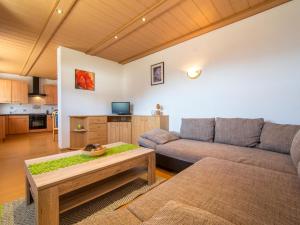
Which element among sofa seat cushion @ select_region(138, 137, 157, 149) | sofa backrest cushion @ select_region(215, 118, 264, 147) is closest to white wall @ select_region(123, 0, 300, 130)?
sofa backrest cushion @ select_region(215, 118, 264, 147)

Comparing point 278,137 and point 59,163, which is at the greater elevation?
point 278,137

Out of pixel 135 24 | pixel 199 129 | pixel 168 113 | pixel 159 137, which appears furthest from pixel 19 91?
pixel 199 129

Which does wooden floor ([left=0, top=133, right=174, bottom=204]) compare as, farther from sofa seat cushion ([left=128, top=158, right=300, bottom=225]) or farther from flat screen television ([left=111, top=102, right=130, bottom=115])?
flat screen television ([left=111, top=102, right=130, bottom=115])

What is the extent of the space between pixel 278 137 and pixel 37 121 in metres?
8.12

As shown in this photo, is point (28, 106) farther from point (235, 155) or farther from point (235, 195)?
point (235, 195)

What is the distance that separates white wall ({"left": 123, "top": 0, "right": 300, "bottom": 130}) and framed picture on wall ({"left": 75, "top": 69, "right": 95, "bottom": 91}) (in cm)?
206

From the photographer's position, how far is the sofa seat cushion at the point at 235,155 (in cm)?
148

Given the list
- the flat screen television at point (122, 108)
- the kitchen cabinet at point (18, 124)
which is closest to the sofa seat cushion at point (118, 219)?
the flat screen television at point (122, 108)

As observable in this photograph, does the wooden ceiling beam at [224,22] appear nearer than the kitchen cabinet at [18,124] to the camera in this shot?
Yes

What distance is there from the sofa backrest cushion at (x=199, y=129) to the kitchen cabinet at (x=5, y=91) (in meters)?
6.96

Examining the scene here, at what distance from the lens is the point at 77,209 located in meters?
1.48

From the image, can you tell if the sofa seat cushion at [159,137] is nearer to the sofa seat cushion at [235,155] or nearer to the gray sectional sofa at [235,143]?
the gray sectional sofa at [235,143]

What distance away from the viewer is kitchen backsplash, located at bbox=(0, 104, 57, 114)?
604 centimetres

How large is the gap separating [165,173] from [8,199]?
1961 millimetres
